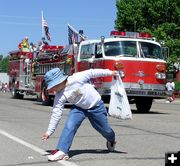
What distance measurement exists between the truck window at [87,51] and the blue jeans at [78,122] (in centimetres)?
1129

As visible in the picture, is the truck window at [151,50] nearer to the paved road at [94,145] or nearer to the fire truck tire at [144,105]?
the fire truck tire at [144,105]

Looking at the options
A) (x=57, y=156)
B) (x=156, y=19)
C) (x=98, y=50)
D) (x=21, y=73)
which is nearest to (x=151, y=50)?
(x=98, y=50)

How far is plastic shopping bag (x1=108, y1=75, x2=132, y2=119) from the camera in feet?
28.5

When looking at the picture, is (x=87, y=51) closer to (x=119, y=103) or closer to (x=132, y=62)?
(x=132, y=62)

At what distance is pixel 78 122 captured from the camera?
7.74 m

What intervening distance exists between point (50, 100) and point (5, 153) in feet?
50.2

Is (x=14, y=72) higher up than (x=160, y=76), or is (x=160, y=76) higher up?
(x=160, y=76)

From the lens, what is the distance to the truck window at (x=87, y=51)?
19.3 metres

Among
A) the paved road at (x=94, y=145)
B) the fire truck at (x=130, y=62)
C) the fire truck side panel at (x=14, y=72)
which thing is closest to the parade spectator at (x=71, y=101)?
the paved road at (x=94, y=145)

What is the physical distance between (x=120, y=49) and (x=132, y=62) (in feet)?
2.12

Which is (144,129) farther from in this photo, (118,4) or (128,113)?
(118,4)

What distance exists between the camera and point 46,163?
24.4ft

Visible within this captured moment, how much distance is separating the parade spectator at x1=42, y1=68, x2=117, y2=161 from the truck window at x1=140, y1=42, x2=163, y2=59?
440 inches

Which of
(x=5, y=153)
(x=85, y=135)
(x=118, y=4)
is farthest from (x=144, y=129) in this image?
(x=118, y=4)
